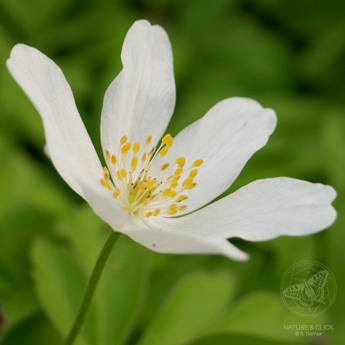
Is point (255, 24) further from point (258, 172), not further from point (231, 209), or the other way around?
point (231, 209)

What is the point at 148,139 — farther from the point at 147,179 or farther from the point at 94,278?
the point at 94,278

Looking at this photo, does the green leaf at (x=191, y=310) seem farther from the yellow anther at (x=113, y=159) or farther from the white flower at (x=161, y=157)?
the yellow anther at (x=113, y=159)

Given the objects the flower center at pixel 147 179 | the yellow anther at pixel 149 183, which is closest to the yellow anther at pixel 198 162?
the flower center at pixel 147 179

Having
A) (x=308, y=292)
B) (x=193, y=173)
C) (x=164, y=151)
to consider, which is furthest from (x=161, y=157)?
(x=308, y=292)

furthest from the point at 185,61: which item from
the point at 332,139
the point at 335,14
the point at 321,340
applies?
the point at 321,340

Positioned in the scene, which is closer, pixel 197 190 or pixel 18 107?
pixel 197 190

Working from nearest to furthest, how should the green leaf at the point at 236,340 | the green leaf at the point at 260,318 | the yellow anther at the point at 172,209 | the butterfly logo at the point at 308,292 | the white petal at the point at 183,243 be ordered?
1. the white petal at the point at 183,243
2. the yellow anther at the point at 172,209
3. the green leaf at the point at 236,340
4. the green leaf at the point at 260,318
5. the butterfly logo at the point at 308,292
